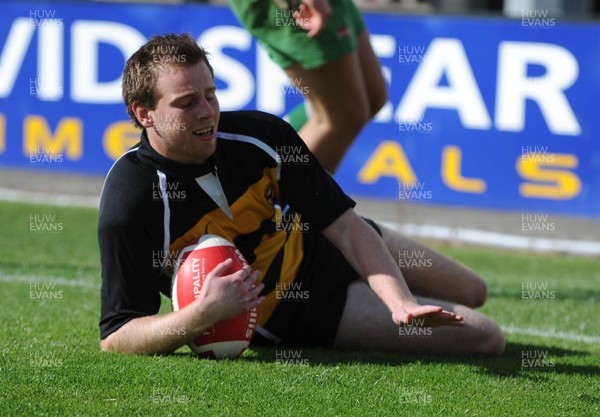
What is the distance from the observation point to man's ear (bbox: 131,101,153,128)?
4865 mm

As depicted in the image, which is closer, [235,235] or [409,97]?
[235,235]

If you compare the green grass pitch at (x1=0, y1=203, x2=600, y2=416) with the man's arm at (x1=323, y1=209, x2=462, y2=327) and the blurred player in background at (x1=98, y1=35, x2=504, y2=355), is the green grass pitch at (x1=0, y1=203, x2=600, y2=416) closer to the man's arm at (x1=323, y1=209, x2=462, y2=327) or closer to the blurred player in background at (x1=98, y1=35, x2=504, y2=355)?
the blurred player in background at (x1=98, y1=35, x2=504, y2=355)

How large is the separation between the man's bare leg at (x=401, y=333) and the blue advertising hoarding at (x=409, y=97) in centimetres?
→ 507

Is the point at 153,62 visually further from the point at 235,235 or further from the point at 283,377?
the point at 283,377

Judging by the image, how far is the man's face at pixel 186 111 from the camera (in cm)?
474

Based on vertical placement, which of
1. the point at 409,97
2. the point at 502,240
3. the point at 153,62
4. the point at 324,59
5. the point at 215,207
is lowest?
the point at 502,240

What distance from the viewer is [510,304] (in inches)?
283

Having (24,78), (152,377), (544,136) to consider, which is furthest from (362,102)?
(24,78)

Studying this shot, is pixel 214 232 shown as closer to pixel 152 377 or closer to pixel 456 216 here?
pixel 152 377

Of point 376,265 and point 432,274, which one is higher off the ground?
point 376,265

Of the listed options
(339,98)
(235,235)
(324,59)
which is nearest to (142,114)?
(235,235)

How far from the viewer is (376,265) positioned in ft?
15.9

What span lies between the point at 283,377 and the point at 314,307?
732mm

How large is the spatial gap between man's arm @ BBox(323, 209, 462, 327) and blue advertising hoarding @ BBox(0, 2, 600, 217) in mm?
5454
